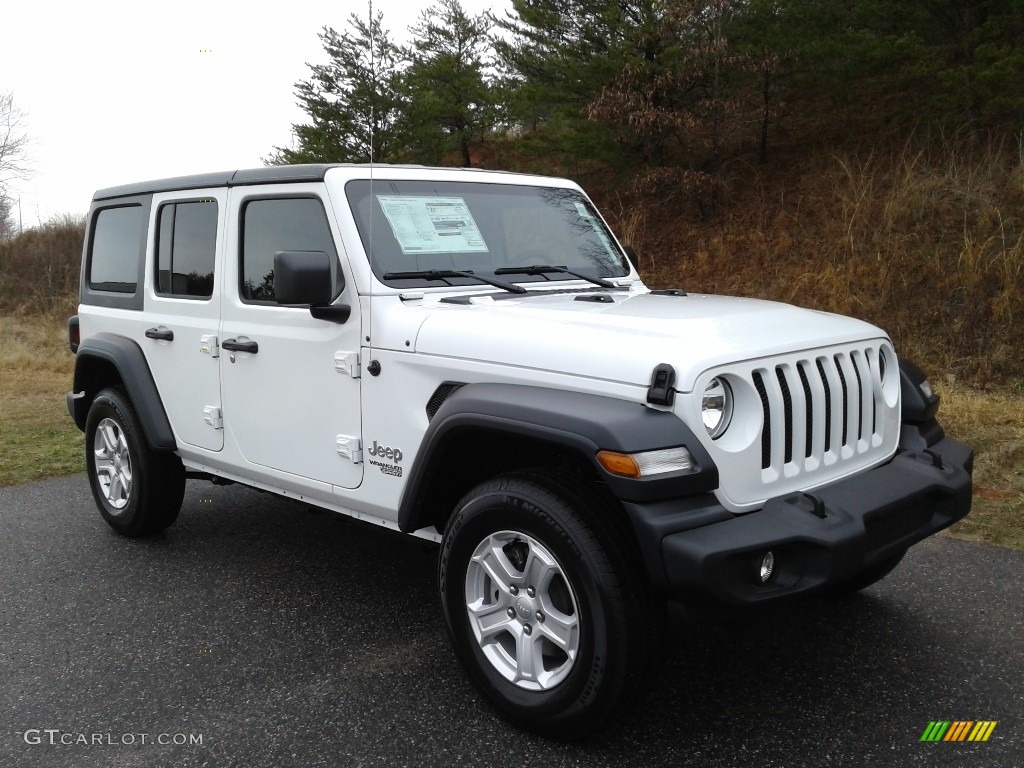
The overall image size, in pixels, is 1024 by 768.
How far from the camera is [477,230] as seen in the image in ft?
13.1

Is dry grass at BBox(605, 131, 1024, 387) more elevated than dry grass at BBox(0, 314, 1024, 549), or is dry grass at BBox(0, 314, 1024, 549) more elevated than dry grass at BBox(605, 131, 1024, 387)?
dry grass at BBox(605, 131, 1024, 387)

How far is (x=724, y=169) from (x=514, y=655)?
1108 centimetres

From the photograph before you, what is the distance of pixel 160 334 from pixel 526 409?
2.58 meters

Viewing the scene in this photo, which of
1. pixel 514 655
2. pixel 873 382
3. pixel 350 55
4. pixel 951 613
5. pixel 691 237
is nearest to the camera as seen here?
pixel 514 655

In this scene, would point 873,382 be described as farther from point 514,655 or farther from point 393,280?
point 393,280

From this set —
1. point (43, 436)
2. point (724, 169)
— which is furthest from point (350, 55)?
Result: point (43, 436)

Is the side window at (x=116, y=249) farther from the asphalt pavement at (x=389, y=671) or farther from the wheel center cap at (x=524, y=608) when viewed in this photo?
the wheel center cap at (x=524, y=608)

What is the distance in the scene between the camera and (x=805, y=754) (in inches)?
113

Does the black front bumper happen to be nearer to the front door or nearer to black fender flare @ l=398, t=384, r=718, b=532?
black fender flare @ l=398, t=384, r=718, b=532

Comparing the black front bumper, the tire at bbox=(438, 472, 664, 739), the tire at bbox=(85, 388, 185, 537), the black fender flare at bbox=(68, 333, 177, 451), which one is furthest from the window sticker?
the tire at bbox=(85, 388, 185, 537)

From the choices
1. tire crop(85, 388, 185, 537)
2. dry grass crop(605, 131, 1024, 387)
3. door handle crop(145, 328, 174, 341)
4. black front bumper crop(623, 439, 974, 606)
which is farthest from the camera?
dry grass crop(605, 131, 1024, 387)

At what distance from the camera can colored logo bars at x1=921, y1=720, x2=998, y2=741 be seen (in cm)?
295

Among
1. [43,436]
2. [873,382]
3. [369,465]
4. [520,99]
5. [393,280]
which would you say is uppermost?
[520,99]

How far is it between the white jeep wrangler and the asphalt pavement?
11.5 inches
